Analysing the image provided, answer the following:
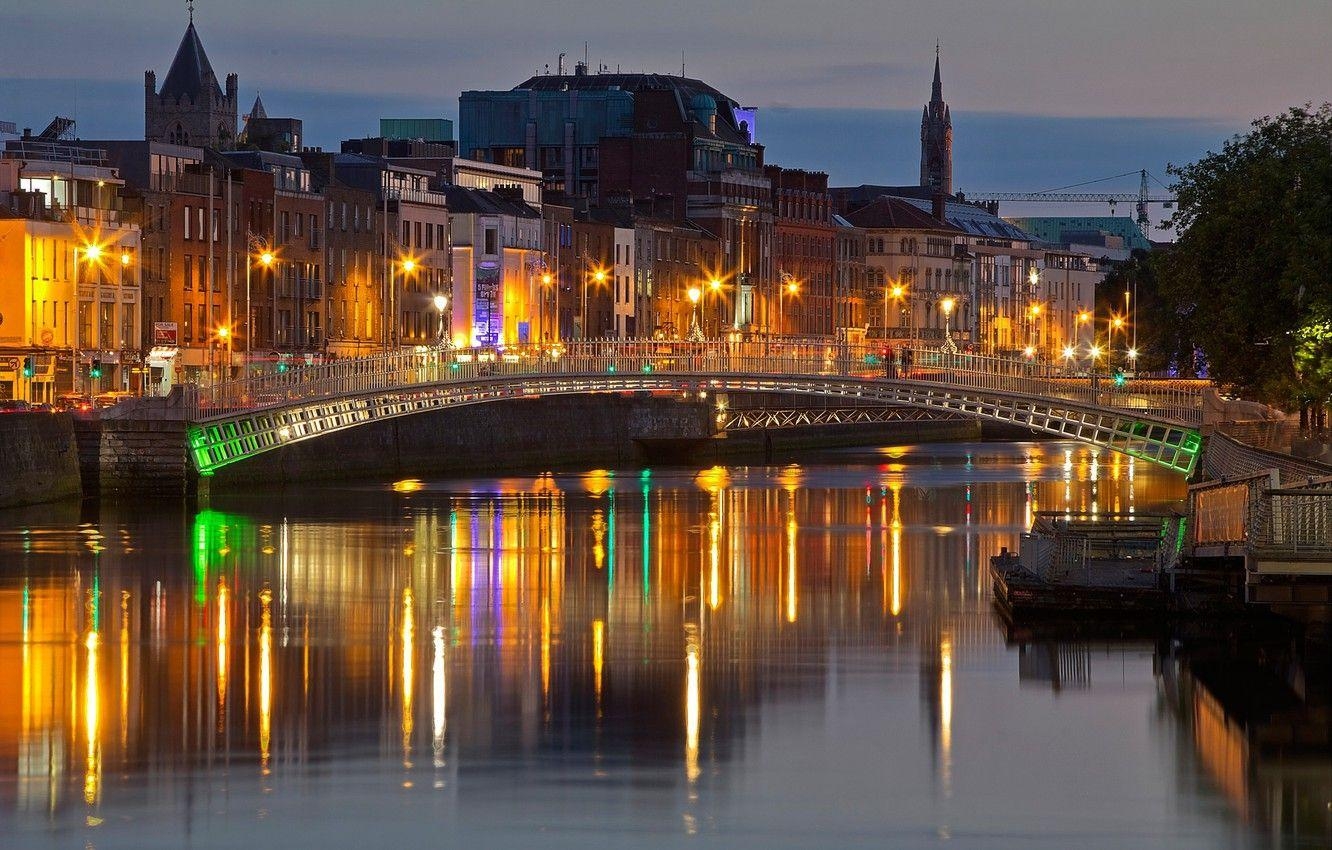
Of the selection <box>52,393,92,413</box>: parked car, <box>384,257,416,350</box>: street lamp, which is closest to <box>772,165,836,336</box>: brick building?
<box>384,257,416,350</box>: street lamp

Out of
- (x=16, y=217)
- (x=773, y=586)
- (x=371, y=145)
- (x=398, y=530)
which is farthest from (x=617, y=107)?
(x=773, y=586)

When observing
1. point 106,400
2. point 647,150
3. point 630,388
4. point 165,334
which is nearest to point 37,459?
point 106,400

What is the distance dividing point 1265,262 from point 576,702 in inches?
989

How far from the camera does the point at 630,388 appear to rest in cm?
7044

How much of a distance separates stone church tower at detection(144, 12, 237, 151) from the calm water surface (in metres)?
97.5

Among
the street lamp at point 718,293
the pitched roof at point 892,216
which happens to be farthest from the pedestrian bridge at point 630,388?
the pitched roof at point 892,216

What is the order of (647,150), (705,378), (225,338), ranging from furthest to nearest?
(647,150)
(225,338)
(705,378)

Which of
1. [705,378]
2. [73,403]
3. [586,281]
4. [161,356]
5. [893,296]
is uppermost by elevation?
[893,296]

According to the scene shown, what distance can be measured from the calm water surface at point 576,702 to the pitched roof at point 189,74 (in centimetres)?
10039

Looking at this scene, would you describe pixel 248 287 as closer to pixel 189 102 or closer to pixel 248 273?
pixel 248 273

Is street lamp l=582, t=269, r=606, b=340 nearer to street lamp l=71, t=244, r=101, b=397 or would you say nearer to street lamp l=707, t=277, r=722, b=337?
street lamp l=707, t=277, r=722, b=337

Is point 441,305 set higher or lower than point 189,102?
lower

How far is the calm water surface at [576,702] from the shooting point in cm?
2873

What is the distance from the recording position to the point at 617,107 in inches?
5221
